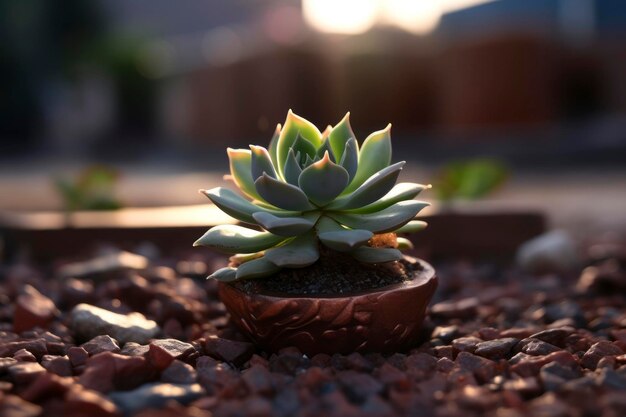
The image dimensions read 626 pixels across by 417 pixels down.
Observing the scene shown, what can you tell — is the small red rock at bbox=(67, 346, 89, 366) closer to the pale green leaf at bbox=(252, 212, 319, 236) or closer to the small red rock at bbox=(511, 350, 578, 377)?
the pale green leaf at bbox=(252, 212, 319, 236)

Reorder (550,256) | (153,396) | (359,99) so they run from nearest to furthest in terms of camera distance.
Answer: (153,396) → (550,256) → (359,99)

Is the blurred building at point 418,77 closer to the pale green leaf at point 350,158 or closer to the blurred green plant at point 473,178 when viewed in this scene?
the blurred green plant at point 473,178

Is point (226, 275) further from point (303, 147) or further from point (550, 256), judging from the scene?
point (550, 256)

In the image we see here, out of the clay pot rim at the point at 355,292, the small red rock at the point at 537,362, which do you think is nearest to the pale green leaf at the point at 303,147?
the clay pot rim at the point at 355,292

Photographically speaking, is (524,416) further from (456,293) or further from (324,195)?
(456,293)

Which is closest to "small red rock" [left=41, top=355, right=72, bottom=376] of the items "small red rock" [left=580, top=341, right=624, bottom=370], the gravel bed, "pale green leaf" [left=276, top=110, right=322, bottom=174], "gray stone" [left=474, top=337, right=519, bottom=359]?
the gravel bed

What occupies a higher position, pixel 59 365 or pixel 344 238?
pixel 344 238

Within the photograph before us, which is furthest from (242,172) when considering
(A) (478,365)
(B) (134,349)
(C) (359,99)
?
(C) (359,99)
